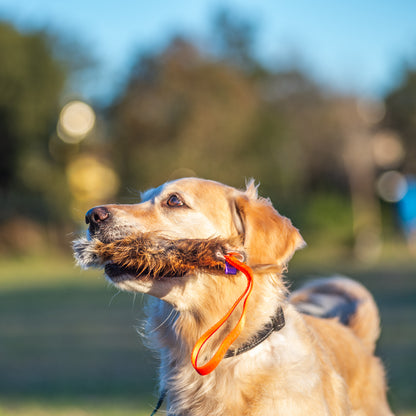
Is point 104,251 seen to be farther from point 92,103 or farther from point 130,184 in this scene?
point 92,103

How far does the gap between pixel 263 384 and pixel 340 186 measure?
153 feet

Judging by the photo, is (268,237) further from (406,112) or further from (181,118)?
(406,112)

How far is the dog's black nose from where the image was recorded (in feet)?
11.8

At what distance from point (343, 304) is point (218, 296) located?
1.93 m

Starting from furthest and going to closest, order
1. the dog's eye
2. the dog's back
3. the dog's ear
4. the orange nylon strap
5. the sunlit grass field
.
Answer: the sunlit grass field
the dog's back
the dog's eye
the dog's ear
the orange nylon strap

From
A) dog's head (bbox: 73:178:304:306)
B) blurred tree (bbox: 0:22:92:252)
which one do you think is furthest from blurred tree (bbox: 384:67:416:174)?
dog's head (bbox: 73:178:304:306)

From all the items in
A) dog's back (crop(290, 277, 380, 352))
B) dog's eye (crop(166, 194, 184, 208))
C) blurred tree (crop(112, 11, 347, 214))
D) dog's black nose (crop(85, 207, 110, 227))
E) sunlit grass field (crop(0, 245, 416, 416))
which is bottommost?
sunlit grass field (crop(0, 245, 416, 416))

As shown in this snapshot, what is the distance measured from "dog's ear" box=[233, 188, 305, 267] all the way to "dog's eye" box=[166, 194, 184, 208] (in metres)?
0.44

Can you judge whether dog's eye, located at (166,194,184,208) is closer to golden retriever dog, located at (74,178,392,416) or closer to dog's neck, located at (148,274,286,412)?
golden retriever dog, located at (74,178,392,416)

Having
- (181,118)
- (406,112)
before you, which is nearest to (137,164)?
(181,118)

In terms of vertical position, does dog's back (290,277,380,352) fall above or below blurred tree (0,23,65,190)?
below

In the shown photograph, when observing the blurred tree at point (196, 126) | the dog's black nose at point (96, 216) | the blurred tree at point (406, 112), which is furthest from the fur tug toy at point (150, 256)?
the blurred tree at point (406, 112)

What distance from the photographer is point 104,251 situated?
3.54 m

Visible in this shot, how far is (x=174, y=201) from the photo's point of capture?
13.4 ft
